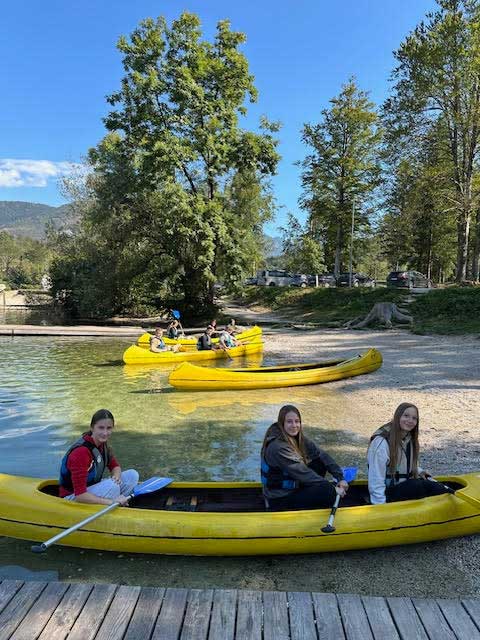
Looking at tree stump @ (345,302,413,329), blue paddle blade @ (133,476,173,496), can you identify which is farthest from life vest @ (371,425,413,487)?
tree stump @ (345,302,413,329)

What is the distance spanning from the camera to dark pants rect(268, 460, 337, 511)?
4914 millimetres

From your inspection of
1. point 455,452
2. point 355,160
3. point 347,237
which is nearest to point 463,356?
point 455,452

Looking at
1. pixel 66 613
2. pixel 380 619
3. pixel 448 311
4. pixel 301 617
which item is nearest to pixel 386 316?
pixel 448 311

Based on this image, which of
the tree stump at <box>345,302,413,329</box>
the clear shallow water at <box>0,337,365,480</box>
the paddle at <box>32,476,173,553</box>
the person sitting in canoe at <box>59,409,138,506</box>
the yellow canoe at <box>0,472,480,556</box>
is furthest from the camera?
the tree stump at <box>345,302,413,329</box>

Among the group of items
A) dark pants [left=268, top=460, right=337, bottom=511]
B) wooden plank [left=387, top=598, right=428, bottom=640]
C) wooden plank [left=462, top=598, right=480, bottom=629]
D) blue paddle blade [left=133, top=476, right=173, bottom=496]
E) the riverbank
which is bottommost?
the riverbank

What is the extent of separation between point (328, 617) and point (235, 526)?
126 centimetres

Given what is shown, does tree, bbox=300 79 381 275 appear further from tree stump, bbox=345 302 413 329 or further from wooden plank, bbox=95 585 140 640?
wooden plank, bbox=95 585 140 640

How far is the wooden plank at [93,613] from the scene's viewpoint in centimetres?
338

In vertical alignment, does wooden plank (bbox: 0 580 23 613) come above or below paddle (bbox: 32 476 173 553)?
below

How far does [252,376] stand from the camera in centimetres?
1267

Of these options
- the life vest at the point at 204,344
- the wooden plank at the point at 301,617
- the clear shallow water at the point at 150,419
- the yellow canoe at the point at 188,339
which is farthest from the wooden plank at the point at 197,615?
the yellow canoe at the point at 188,339

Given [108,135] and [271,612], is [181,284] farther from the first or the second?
[271,612]

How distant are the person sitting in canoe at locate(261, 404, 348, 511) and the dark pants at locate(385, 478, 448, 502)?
1.93 ft

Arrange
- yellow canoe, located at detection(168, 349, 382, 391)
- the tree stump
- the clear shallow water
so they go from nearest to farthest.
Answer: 1. the clear shallow water
2. yellow canoe, located at detection(168, 349, 382, 391)
3. the tree stump
